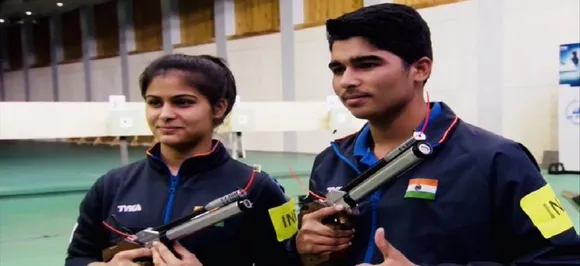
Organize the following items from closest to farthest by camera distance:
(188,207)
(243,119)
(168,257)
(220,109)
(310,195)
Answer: (168,257) < (310,195) < (188,207) < (220,109) < (243,119)

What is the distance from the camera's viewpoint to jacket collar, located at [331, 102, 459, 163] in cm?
128

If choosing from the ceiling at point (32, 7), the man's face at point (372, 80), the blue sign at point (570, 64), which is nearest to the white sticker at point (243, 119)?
the blue sign at point (570, 64)

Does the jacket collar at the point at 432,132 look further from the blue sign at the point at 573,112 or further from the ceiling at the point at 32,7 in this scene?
the ceiling at the point at 32,7

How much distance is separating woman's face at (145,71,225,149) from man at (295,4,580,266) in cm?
45

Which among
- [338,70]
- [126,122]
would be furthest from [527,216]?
[126,122]

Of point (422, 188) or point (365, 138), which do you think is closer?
point (422, 188)

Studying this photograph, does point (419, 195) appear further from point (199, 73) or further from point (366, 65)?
point (199, 73)

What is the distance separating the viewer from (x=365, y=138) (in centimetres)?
142

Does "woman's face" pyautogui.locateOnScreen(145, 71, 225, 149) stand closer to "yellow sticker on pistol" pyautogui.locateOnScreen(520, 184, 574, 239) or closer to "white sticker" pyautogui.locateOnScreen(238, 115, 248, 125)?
"yellow sticker on pistol" pyautogui.locateOnScreen(520, 184, 574, 239)

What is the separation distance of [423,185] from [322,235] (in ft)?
0.76

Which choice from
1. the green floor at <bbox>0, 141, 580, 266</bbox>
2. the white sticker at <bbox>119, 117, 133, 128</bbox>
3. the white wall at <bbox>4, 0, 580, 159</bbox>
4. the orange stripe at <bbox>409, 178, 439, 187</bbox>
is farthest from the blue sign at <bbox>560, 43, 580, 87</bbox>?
the orange stripe at <bbox>409, 178, 439, 187</bbox>

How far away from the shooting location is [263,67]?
1269cm

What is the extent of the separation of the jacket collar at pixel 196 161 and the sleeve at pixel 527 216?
2.46ft

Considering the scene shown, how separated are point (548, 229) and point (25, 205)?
515 centimetres
